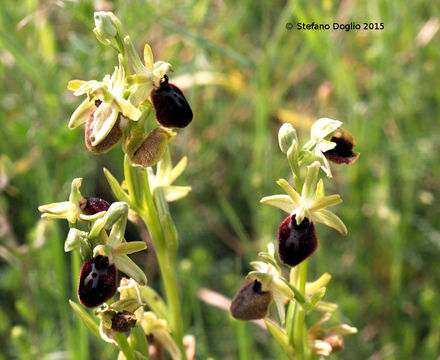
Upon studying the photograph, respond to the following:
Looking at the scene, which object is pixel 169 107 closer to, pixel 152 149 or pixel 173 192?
pixel 152 149

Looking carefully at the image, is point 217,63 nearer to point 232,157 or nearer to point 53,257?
point 232,157

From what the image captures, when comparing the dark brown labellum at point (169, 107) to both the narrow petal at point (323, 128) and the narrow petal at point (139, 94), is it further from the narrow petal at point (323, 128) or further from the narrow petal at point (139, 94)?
the narrow petal at point (323, 128)

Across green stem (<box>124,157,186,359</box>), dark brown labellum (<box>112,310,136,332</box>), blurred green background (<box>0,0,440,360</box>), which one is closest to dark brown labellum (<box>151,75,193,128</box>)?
green stem (<box>124,157,186,359</box>)

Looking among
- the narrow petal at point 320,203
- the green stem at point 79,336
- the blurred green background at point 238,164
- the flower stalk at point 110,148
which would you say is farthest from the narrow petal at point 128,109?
the blurred green background at point 238,164

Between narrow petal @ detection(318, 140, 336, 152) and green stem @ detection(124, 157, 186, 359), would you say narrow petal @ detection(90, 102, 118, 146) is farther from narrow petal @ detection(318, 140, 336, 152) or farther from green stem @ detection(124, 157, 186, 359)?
narrow petal @ detection(318, 140, 336, 152)

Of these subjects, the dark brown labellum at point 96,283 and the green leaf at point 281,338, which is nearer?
the dark brown labellum at point 96,283

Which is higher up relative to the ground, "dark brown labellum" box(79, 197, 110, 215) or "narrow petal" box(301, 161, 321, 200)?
"narrow petal" box(301, 161, 321, 200)
